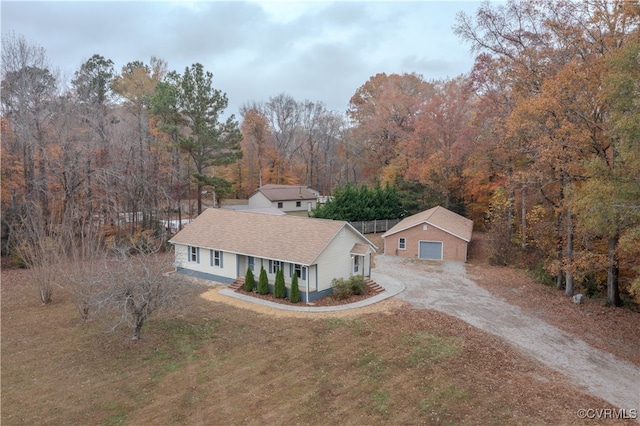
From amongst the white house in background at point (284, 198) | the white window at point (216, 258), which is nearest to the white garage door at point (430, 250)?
the white window at point (216, 258)

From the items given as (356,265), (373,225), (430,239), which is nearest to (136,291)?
(356,265)

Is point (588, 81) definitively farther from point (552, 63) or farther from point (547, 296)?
point (547, 296)

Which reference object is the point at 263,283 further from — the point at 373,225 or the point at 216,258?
the point at 373,225

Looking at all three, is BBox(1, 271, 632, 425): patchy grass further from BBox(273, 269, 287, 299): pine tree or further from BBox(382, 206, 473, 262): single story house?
BBox(382, 206, 473, 262): single story house

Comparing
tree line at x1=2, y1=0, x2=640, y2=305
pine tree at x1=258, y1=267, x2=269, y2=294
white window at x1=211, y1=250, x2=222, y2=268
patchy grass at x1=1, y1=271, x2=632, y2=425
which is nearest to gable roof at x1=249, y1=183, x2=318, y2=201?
tree line at x1=2, y1=0, x2=640, y2=305

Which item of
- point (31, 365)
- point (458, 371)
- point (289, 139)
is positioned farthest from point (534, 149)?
point (289, 139)

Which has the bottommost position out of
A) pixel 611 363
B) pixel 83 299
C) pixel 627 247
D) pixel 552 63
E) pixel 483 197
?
pixel 611 363

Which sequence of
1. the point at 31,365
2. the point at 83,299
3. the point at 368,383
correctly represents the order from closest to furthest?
1. the point at 368,383
2. the point at 31,365
3. the point at 83,299
